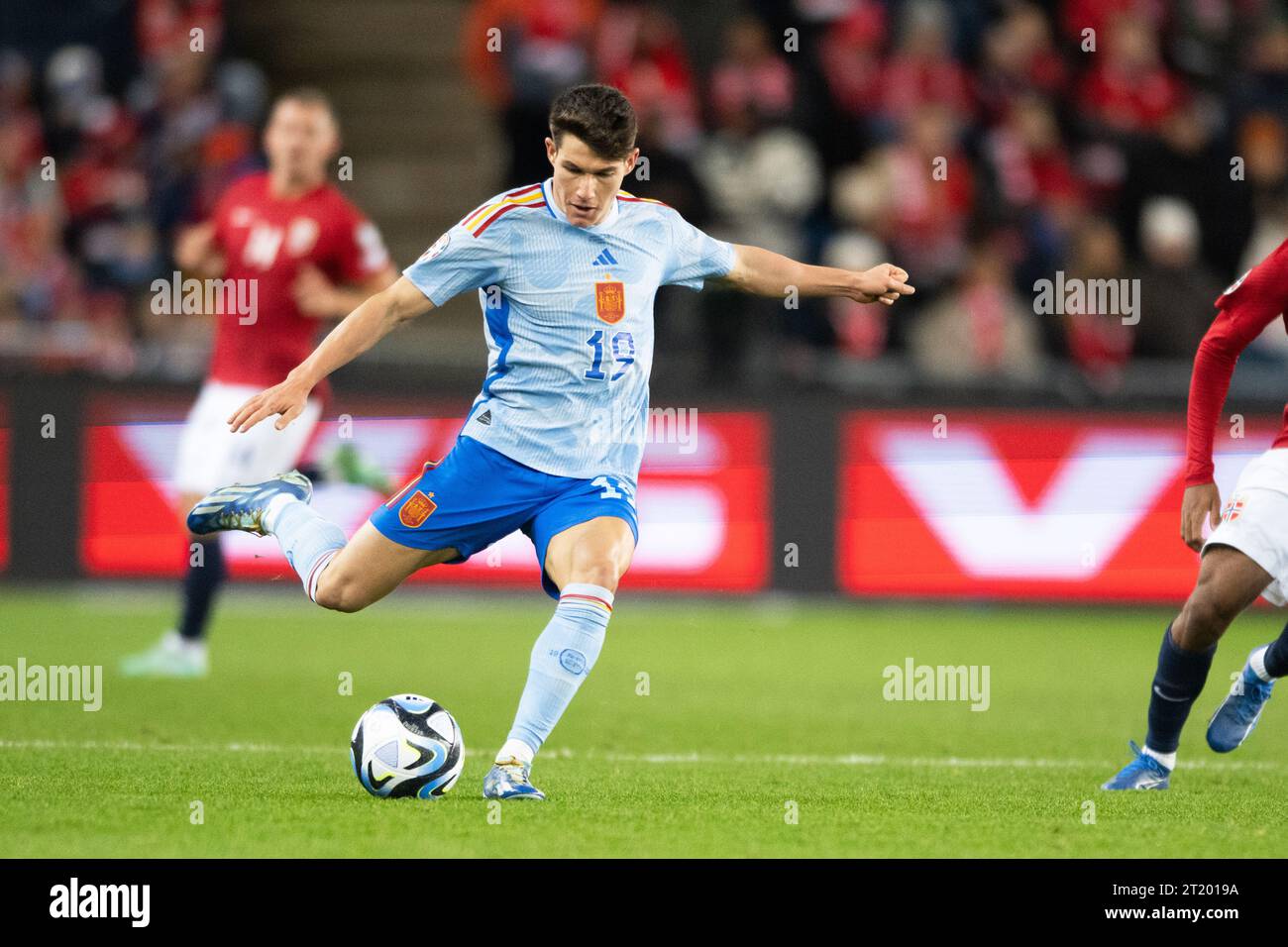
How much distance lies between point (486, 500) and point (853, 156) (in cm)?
1051

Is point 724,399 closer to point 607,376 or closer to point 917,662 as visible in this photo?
point 917,662

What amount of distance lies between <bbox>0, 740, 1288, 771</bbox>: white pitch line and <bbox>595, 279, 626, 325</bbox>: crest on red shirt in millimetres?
1889

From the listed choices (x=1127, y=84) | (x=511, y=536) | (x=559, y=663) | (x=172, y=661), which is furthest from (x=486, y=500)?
(x=1127, y=84)

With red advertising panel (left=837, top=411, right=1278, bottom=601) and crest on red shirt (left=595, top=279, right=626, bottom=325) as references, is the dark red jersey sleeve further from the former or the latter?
red advertising panel (left=837, top=411, right=1278, bottom=601)

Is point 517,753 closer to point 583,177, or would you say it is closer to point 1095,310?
point 583,177

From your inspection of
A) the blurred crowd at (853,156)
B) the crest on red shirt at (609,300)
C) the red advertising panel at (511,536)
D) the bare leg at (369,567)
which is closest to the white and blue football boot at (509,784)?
the bare leg at (369,567)

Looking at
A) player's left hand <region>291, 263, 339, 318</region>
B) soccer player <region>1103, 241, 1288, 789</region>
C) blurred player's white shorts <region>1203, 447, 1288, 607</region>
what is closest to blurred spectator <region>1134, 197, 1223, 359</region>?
player's left hand <region>291, 263, 339, 318</region>

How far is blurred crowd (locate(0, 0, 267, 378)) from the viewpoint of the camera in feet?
Answer: 50.2

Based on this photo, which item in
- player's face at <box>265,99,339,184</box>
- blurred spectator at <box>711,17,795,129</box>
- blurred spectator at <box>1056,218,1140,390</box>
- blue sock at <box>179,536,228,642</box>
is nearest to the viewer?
player's face at <box>265,99,339,184</box>

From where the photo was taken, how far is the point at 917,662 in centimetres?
1134

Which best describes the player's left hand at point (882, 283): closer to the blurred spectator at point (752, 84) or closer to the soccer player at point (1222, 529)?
the soccer player at point (1222, 529)

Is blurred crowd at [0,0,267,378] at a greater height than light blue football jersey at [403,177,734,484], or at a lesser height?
greater

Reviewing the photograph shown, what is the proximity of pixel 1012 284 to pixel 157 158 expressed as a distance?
721 cm
